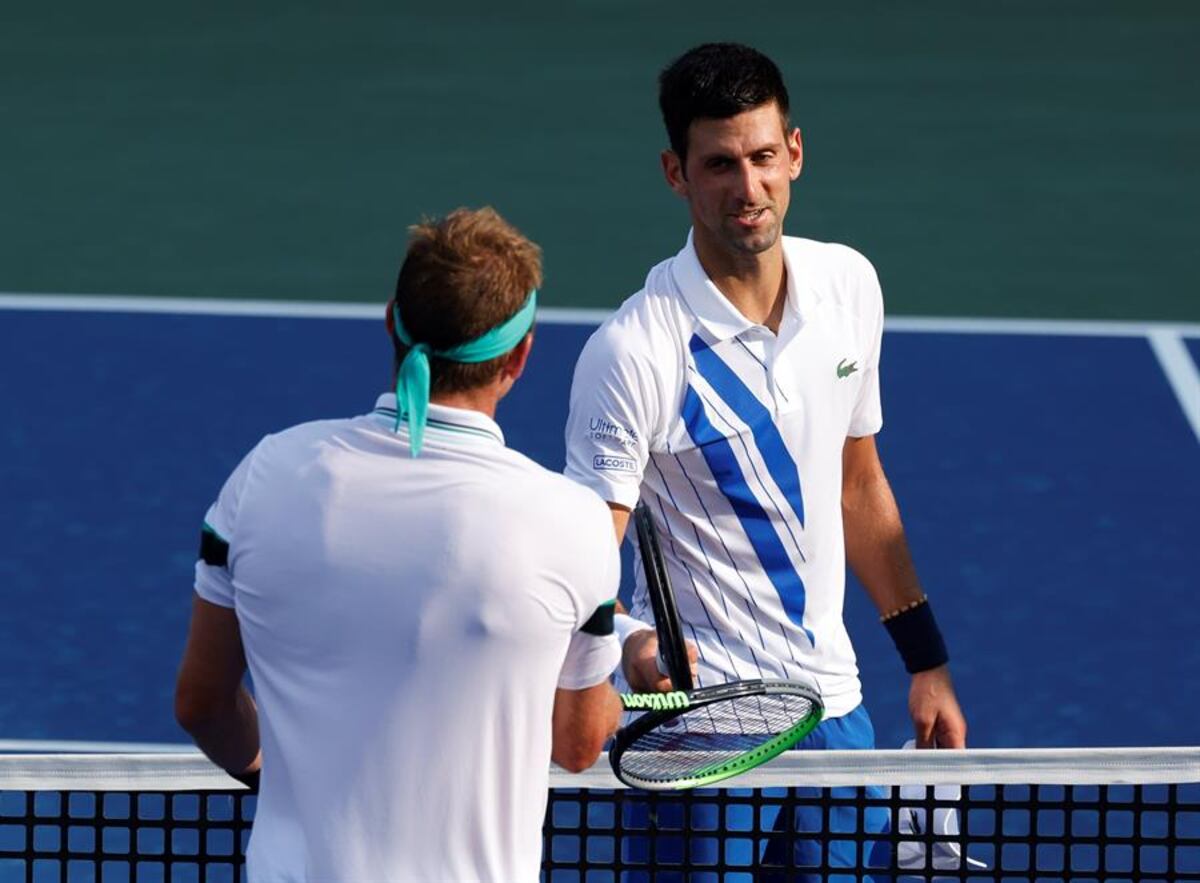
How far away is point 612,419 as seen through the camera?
4.16 m

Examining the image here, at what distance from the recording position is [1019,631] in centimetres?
758

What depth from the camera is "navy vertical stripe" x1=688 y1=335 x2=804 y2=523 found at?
429 centimetres

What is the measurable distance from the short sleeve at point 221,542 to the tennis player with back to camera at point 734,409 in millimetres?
1162

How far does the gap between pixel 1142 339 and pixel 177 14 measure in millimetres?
7695

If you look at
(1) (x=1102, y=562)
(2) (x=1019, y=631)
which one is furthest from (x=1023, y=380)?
(2) (x=1019, y=631)

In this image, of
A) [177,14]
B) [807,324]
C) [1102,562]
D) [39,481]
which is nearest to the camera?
[807,324]

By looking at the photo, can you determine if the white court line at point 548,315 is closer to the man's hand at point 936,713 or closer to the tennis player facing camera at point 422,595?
the man's hand at point 936,713

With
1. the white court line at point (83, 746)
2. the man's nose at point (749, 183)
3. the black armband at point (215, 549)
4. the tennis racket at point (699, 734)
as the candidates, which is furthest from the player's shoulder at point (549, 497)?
the white court line at point (83, 746)

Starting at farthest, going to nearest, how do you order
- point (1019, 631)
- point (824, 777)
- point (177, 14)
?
point (177, 14)
point (1019, 631)
point (824, 777)

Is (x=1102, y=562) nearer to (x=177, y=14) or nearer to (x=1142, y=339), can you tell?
(x=1142, y=339)

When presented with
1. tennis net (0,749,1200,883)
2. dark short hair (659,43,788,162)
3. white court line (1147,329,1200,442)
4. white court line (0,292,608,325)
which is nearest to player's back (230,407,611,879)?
tennis net (0,749,1200,883)

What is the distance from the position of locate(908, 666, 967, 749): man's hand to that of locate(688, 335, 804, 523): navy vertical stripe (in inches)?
19.5

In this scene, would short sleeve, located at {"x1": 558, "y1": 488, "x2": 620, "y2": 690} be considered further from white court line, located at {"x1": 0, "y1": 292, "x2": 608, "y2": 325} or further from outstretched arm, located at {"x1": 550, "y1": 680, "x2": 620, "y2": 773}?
white court line, located at {"x1": 0, "y1": 292, "x2": 608, "y2": 325}

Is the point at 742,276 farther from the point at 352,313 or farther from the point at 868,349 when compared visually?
the point at 352,313
